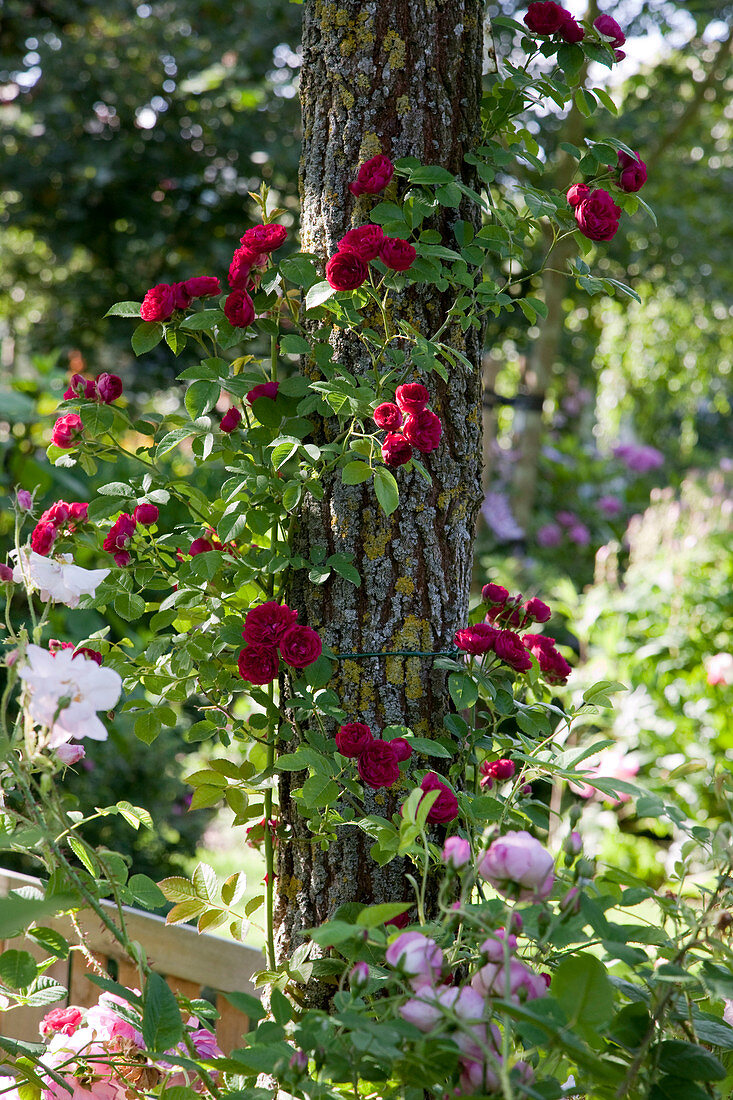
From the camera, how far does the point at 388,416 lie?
Answer: 3.09ft

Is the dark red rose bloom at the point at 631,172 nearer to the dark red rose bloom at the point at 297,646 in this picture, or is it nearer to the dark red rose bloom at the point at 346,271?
the dark red rose bloom at the point at 346,271

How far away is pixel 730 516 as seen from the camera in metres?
4.52

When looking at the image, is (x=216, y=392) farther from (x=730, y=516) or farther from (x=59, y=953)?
(x=730, y=516)

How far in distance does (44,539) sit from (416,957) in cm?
58

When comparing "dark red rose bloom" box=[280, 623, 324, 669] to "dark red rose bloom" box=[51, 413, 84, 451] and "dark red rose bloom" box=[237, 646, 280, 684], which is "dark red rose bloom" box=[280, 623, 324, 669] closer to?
"dark red rose bloom" box=[237, 646, 280, 684]

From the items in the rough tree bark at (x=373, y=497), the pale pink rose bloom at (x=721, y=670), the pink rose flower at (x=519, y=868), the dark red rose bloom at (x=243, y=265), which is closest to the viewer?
the pink rose flower at (x=519, y=868)

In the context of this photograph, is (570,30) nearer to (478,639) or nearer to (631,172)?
(631,172)

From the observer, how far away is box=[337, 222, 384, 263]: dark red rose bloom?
3.11 ft

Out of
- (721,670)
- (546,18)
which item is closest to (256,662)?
(546,18)

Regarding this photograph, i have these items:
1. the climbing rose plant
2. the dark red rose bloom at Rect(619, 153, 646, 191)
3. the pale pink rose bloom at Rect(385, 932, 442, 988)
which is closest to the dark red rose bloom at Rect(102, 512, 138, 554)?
the climbing rose plant

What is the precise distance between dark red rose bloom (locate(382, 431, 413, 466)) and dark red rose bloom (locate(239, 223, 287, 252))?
10.2 inches

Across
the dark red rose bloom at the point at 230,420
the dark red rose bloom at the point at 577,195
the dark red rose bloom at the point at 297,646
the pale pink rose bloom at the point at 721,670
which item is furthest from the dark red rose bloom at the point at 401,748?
the pale pink rose bloom at the point at 721,670

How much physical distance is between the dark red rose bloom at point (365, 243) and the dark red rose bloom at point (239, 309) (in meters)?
0.13

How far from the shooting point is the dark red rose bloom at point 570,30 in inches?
41.5
